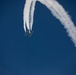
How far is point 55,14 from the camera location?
110cm

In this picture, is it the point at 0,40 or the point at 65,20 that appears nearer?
the point at 65,20

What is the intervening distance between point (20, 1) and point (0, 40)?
250 mm

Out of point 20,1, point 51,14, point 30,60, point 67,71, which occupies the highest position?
point 20,1

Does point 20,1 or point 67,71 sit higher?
point 20,1

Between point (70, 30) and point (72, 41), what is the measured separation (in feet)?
0.19

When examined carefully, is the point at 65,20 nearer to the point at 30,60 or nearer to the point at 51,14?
the point at 51,14

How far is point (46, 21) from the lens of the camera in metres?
1.11

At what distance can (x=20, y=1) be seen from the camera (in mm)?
1135

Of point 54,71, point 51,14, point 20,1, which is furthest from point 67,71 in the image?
point 20,1

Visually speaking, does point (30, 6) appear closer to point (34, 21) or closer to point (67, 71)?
point (34, 21)

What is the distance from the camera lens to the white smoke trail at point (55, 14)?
108 centimetres

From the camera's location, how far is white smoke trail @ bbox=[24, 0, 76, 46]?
1.08 meters

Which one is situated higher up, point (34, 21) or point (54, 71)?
point (34, 21)

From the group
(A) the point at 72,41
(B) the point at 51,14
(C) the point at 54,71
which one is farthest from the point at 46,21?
(C) the point at 54,71
